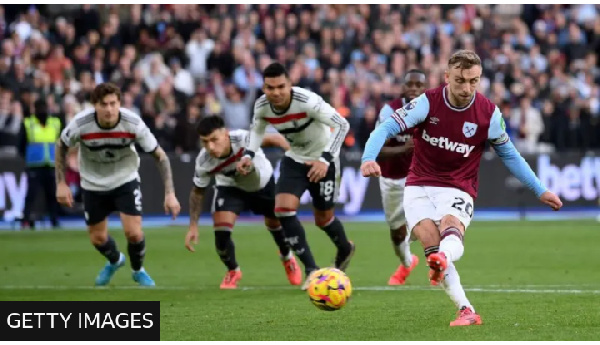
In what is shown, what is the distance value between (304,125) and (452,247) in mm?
3947

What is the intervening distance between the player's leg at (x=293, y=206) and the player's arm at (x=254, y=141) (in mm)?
433

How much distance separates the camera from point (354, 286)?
13.4 m

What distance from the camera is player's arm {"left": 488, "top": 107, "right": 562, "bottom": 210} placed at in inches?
386

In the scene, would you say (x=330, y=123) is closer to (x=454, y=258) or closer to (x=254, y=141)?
(x=254, y=141)

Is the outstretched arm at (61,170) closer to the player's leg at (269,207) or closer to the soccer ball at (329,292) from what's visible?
the player's leg at (269,207)

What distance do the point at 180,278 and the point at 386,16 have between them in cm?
1660

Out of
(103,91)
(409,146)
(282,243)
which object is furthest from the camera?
(282,243)

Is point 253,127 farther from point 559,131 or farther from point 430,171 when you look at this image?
point 559,131

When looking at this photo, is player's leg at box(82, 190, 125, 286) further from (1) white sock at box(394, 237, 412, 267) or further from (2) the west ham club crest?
(2) the west ham club crest

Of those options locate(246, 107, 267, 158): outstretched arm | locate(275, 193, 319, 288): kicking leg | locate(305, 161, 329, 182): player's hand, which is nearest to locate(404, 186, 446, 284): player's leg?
locate(305, 161, 329, 182): player's hand

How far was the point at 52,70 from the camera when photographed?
24.8m

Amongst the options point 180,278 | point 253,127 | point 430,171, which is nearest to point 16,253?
point 180,278

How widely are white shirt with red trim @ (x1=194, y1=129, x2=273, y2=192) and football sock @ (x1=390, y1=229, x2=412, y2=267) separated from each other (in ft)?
5.22

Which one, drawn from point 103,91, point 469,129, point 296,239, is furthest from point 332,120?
point 469,129
